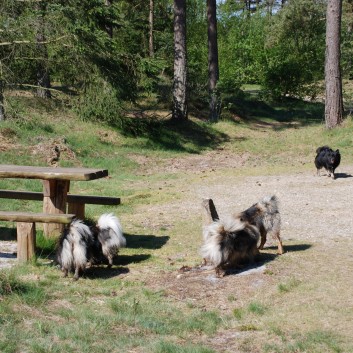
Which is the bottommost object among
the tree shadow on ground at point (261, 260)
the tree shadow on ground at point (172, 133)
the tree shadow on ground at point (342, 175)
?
the tree shadow on ground at point (261, 260)

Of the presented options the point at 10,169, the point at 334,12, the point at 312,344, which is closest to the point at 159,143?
the point at 334,12

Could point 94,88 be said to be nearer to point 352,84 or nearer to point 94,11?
point 94,11

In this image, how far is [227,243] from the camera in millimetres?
8172

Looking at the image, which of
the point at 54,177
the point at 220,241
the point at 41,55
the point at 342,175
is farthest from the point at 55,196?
the point at 41,55

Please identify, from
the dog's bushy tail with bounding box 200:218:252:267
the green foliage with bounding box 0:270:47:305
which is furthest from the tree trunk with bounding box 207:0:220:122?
the green foliage with bounding box 0:270:47:305

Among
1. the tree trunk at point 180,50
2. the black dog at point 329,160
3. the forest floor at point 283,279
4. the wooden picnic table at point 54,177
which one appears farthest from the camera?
the tree trunk at point 180,50

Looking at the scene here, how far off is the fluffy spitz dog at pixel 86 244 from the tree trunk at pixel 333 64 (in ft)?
50.4

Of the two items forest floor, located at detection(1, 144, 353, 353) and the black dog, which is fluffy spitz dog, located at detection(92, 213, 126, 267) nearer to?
forest floor, located at detection(1, 144, 353, 353)

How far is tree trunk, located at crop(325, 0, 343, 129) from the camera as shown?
22.0 m

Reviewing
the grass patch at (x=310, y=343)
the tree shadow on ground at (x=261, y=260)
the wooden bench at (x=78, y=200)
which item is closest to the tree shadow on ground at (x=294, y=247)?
the tree shadow on ground at (x=261, y=260)

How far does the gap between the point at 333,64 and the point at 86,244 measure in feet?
52.7

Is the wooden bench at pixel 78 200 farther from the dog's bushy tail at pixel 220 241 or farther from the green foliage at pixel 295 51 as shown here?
the green foliage at pixel 295 51

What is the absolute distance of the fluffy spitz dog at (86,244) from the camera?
821cm

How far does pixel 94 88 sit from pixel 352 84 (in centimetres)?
2651
